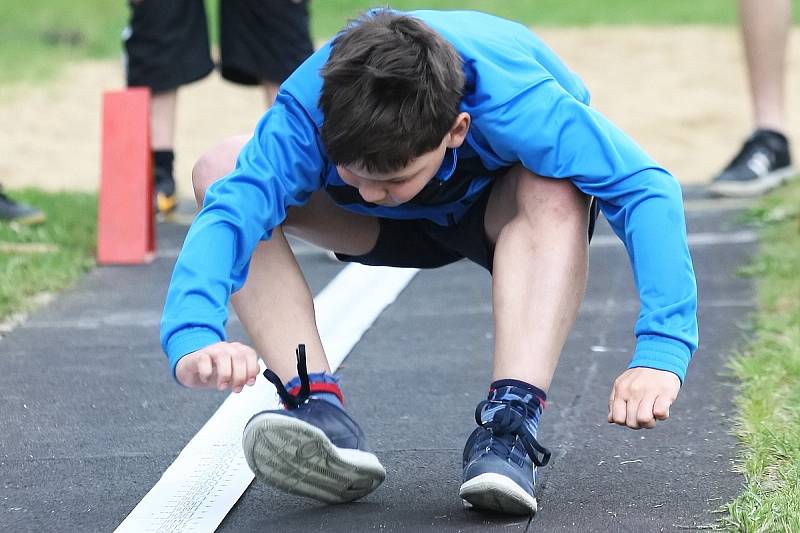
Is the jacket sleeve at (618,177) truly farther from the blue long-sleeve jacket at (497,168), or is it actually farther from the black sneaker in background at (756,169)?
the black sneaker in background at (756,169)

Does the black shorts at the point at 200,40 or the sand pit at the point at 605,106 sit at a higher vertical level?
the black shorts at the point at 200,40

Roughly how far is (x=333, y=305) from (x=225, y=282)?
1.53 metres

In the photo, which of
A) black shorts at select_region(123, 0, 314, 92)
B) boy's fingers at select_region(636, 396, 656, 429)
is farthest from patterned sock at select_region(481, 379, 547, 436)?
black shorts at select_region(123, 0, 314, 92)

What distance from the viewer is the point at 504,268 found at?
230 centimetres

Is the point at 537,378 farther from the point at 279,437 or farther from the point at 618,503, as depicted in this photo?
the point at 279,437

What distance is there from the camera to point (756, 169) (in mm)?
5082

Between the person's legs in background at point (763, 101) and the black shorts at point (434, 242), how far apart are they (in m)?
2.68

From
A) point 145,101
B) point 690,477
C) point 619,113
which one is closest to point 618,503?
point 690,477

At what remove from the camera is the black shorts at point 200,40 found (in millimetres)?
4812

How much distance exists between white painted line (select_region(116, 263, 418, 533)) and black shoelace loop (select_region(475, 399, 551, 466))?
48 centimetres

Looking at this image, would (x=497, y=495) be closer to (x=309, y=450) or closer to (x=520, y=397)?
(x=520, y=397)

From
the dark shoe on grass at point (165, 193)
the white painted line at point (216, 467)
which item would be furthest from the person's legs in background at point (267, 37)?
the white painted line at point (216, 467)

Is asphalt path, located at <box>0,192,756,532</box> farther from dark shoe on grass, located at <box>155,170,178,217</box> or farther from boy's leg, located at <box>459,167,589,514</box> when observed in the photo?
dark shoe on grass, located at <box>155,170,178,217</box>

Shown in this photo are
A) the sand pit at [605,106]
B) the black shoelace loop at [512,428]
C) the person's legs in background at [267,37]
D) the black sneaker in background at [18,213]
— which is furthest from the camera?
the sand pit at [605,106]
